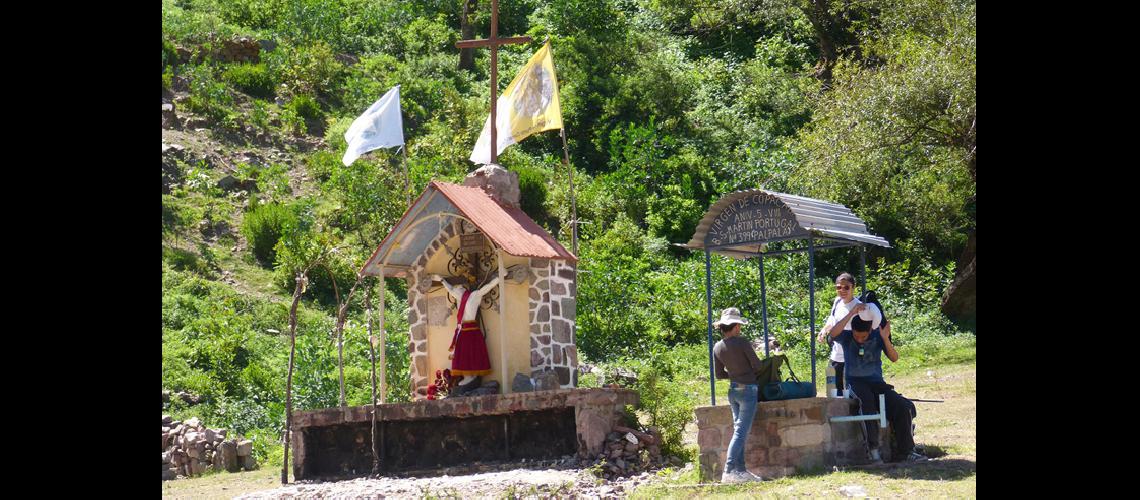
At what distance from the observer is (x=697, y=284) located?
2317 cm

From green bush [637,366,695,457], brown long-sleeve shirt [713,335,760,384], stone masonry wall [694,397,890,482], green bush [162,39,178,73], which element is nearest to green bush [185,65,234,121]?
green bush [162,39,178,73]

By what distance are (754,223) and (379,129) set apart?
21.2ft

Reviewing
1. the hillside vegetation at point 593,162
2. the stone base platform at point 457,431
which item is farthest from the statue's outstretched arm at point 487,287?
the stone base platform at point 457,431

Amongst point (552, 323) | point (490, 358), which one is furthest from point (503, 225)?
point (490, 358)

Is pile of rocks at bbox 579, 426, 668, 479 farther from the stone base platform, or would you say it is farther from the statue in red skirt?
the statue in red skirt

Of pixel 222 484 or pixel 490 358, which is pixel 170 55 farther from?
pixel 490 358

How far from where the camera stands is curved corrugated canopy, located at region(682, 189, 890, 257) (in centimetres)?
1147

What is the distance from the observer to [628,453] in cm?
1371

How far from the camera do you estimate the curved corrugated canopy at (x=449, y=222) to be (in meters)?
15.0

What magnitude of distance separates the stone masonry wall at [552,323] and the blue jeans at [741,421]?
14.9 ft

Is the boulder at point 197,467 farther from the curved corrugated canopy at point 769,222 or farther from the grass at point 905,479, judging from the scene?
the curved corrugated canopy at point 769,222

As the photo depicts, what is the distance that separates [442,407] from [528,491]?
8.53ft
